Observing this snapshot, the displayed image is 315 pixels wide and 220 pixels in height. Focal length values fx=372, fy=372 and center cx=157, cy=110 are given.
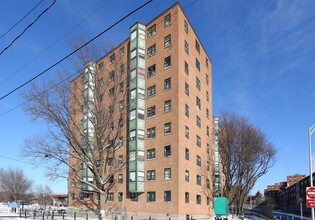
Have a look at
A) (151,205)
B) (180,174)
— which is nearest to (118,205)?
(151,205)

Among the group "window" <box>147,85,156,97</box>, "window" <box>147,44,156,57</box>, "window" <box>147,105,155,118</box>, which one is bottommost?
"window" <box>147,105,155,118</box>

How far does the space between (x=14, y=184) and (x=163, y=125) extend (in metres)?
72.7

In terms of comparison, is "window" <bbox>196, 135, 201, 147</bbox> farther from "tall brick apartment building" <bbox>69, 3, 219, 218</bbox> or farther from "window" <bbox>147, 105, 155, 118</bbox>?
"window" <bbox>147, 105, 155, 118</bbox>

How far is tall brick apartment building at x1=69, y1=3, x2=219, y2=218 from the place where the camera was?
42406 millimetres

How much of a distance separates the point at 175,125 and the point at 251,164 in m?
12.8

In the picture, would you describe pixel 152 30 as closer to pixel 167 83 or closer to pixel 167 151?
pixel 167 83

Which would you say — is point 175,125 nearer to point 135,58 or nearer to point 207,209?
point 135,58

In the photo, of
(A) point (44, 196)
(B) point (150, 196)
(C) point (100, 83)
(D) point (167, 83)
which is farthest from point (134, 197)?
(A) point (44, 196)

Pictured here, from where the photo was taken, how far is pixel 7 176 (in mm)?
104688

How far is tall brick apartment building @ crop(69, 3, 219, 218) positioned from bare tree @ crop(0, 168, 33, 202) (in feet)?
204

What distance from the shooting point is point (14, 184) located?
102188mm

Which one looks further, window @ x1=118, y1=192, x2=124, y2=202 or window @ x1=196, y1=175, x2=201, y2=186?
window @ x1=196, y1=175, x2=201, y2=186

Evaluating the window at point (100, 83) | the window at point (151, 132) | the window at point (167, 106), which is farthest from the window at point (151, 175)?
the window at point (100, 83)

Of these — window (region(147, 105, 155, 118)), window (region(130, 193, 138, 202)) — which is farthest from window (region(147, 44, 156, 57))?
window (region(130, 193, 138, 202))
